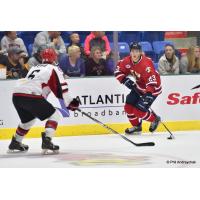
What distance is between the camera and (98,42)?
5.94 meters

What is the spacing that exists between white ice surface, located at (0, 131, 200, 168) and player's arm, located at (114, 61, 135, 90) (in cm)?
42

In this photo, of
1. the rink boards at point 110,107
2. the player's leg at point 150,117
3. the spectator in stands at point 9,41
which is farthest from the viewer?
the player's leg at point 150,117

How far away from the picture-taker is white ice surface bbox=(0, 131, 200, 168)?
19.3 feet

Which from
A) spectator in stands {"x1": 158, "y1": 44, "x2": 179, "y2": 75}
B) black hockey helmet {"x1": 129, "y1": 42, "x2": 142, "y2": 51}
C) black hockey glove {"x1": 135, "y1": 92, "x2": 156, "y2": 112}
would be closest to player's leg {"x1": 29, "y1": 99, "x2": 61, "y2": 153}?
black hockey glove {"x1": 135, "y1": 92, "x2": 156, "y2": 112}

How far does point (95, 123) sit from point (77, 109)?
0.18 metres

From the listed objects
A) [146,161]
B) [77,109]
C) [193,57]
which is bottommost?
[146,161]

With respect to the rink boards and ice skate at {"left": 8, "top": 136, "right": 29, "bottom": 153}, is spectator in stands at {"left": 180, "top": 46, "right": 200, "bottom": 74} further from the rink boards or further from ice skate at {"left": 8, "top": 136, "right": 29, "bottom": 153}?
ice skate at {"left": 8, "top": 136, "right": 29, "bottom": 153}

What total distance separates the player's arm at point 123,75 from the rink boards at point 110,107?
4 cm

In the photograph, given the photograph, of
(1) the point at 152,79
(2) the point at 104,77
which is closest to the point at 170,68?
(1) the point at 152,79

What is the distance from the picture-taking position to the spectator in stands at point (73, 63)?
19.4 feet

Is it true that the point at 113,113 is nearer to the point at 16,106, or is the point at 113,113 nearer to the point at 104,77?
the point at 104,77

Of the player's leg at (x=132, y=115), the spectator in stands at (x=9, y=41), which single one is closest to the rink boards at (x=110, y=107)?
the player's leg at (x=132, y=115)

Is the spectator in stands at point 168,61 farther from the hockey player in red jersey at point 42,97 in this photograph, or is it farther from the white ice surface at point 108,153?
the hockey player in red jersey at point 42,97
